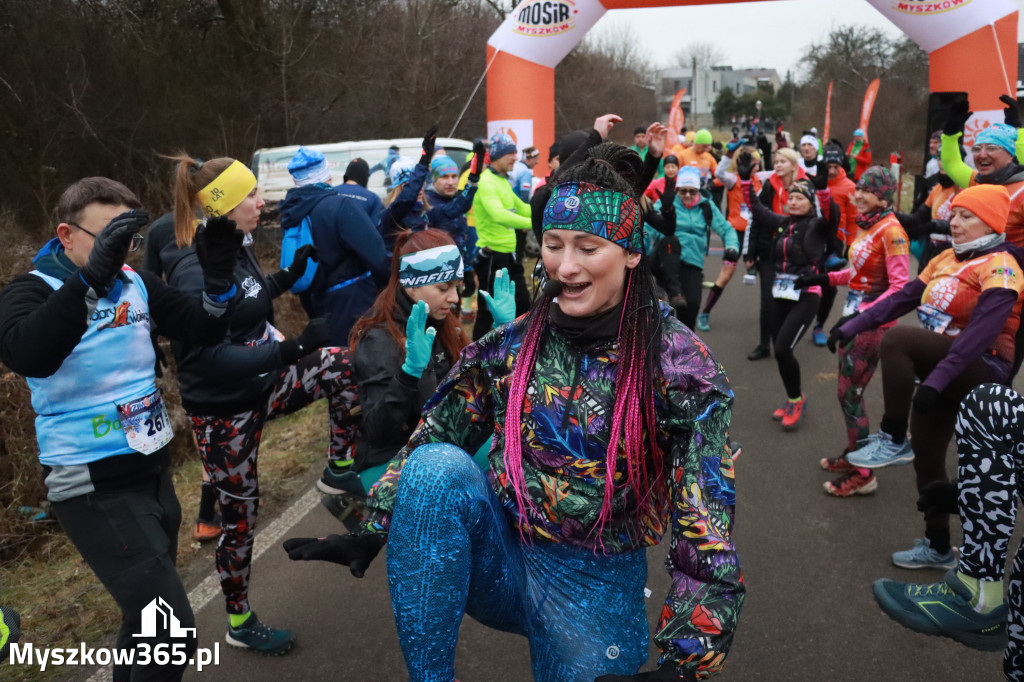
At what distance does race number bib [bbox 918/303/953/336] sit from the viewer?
12.6 ft

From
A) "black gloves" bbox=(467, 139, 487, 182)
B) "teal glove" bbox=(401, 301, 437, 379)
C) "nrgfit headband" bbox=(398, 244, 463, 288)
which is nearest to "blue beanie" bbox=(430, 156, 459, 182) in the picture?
"black gloves" bbox=(467, 139, 487, 182)

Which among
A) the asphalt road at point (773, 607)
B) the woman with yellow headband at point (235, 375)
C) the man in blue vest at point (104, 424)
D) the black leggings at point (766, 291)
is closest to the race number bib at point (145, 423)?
the man in blue vest at point (104, 424)

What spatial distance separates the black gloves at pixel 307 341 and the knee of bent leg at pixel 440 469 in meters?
1.14

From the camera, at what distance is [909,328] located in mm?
3943

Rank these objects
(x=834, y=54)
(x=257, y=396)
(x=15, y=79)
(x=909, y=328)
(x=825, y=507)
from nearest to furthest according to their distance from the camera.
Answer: (x=257, y=396)
(x=909, y=328)
(x=825, y=507)
(x=15, y=79)
(x=834, y=54)

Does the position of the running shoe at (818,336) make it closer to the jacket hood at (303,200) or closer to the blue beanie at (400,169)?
the blue beanie at (400,169)

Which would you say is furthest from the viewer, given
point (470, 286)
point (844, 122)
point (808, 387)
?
point (844, 122)

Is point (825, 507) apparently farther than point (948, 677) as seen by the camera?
Yes

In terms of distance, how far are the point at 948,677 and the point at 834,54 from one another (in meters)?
35.1

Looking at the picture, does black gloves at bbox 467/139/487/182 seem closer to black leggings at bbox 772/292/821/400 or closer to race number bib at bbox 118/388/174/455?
black leggings at bbox 772/292/821/400

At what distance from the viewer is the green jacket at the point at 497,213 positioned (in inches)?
297

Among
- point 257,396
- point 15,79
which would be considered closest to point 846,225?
point 257,396

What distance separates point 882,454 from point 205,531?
3.89 metres

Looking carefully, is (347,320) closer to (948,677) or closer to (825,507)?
(825,507)
